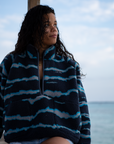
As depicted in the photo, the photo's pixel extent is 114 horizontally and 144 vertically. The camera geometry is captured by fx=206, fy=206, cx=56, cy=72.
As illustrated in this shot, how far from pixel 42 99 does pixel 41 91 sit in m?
0.09

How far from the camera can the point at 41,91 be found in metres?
1.28

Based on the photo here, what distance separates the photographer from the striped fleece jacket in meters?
1.18

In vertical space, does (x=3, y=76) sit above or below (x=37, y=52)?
below

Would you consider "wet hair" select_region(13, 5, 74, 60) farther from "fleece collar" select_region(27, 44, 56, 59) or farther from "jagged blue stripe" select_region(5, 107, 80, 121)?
"jagged blue stripe" select_region(5, 107, 80, 121)

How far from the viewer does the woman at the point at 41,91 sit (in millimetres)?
1174

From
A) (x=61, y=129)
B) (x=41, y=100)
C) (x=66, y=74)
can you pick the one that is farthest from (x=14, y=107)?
(x=66, y=74)

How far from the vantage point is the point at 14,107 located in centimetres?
121

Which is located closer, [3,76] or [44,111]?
[44,111]

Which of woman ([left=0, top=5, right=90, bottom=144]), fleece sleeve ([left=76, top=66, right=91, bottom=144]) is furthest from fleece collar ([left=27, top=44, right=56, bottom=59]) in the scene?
fleece sleeve ([left=76, top=66, right=91, bottom=144])

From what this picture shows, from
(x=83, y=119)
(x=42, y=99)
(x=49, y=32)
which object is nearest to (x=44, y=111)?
(x=42, y=99)

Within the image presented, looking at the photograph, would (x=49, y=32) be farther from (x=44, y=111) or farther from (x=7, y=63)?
(x=44, y=111)

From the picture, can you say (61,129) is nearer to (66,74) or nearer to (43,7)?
(66,74)

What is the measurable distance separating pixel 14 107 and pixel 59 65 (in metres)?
0.43

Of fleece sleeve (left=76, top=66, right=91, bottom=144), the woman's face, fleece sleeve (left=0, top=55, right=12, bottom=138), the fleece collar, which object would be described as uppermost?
the woman's face
